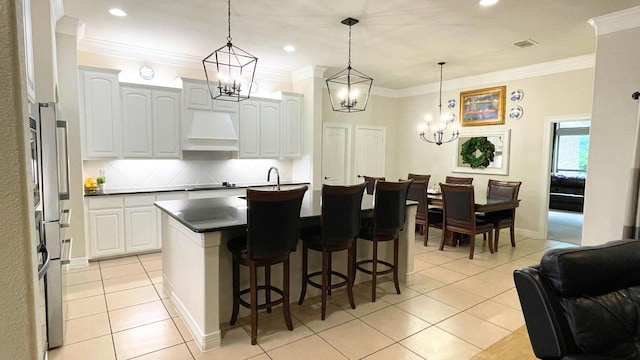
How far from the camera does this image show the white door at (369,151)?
7.66 metres

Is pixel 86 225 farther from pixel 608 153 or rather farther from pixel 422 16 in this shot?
pixel 608 153

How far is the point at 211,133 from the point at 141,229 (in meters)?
Result: 1.73

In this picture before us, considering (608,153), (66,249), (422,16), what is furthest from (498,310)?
(66,249)

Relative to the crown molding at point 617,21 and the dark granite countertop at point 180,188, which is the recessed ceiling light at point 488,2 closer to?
the crown molding at point 617,21

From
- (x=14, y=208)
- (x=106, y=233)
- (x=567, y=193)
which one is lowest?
(x=106, y=233)

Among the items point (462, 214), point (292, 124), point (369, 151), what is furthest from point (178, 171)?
point (462, 214)

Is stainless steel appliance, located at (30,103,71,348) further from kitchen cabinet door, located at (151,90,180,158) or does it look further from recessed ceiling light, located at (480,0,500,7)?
recessed ceiling light, located at (480,0,500,7)

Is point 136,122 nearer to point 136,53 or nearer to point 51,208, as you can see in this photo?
point 136,53

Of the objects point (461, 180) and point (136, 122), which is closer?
point (136, 122)

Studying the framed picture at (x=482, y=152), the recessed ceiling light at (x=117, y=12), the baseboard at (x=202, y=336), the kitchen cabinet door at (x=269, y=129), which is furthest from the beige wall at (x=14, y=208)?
the framed picture at (x=482, y=152)

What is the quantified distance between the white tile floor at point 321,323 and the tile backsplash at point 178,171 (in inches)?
58.1

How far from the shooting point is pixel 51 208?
2.36 m

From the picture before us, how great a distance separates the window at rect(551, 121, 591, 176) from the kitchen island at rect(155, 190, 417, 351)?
33.1ft

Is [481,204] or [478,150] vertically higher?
[478,150]
